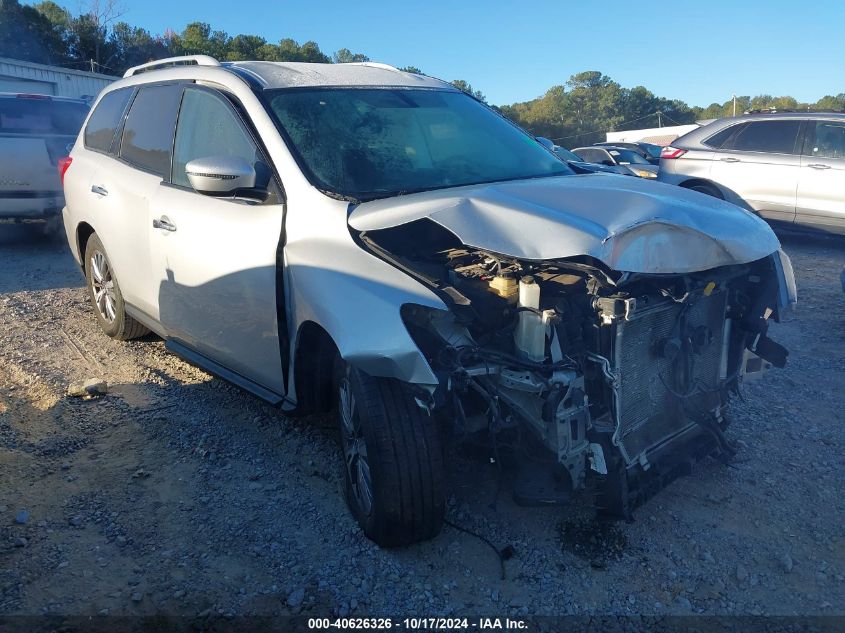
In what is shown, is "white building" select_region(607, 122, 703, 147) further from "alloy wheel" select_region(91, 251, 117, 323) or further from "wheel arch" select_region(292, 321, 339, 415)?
"wheel arch" select_region(292, 321, 339, 415)

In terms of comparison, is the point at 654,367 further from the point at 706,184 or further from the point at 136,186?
the point at 706,184

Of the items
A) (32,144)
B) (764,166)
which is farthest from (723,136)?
(32,144)

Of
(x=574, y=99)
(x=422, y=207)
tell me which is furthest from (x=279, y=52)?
(x=422, y=207)

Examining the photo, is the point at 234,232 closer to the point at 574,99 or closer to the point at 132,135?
the point at 132,135

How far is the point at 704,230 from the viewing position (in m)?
2.91

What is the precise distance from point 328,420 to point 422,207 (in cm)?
169

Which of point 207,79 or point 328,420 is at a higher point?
point 207,79

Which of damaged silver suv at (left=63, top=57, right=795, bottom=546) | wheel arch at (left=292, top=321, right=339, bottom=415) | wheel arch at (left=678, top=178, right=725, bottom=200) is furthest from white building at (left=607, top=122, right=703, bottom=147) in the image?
wheel arch at (left=292, top=321, right=339, bottom=415)

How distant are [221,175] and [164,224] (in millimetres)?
931

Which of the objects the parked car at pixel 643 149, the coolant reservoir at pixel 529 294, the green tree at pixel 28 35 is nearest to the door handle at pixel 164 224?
the coolant reservoir at pixel 529 294

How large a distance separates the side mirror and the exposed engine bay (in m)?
0.74

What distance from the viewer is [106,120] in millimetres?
5371

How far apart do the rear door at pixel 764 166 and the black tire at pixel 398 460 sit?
788 centimetres

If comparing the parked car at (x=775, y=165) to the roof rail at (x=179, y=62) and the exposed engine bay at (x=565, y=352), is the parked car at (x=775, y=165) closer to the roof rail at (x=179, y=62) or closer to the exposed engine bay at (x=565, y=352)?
the exposed engine bay at (x=565, y=352)
